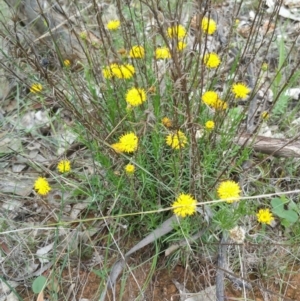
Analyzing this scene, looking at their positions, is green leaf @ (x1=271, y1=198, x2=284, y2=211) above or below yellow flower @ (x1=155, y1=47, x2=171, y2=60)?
below

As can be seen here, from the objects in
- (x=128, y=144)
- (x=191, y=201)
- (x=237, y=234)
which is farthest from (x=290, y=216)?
(x=128, y=144)

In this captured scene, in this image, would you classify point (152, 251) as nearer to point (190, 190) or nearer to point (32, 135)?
point (190, 190)

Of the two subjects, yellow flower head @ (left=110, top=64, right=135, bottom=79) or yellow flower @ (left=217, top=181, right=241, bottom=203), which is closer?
yellow flower @ (left=217, top=181, right=241, bottom=203)

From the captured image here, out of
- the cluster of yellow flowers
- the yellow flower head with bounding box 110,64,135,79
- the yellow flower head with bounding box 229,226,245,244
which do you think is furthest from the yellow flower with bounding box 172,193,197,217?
the yellow flower head with bounding box 110,64,135,79

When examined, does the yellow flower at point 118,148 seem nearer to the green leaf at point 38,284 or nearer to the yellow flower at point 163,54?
the yellow flower at point 163,54

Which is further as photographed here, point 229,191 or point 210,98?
point 210,98

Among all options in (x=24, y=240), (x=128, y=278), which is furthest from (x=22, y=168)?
(x=128, y=278)

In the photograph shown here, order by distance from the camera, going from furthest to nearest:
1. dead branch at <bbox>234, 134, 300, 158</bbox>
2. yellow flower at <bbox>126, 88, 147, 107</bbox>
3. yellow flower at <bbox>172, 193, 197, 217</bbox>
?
1. dead branch at <bbox>234, 134, 300, 158</bbox>
2. yellow flower at <bbox>126, 88, 147, 107</bbox>
3. yellow flower at <bbox>172, 193, 197, 217</bbox>

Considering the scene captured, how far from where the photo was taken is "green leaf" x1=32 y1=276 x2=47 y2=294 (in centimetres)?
155

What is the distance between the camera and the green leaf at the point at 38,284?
1550 mm

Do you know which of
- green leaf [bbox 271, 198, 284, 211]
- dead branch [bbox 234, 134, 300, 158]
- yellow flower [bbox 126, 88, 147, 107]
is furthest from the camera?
dead branch [bbox 234, 134, 300, 158]

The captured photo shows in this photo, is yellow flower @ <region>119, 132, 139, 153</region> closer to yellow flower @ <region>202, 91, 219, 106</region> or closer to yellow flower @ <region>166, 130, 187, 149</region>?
yellow flower @ <region>166, 130, 187, 149</region>

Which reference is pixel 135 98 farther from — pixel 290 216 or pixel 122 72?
pixel 290 216

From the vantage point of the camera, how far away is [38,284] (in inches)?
61.7
